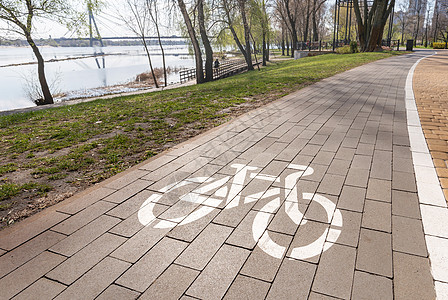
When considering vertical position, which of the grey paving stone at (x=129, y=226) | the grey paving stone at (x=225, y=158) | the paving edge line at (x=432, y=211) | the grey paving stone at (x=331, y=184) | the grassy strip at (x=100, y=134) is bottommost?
the paving edge line at (x=432, y=211)

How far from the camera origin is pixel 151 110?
9.17m

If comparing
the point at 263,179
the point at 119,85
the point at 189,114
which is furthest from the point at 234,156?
the point at 119,85

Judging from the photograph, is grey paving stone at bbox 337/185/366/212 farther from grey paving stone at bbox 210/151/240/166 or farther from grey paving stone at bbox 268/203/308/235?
grey paving stone at bbox 210/151/240/166

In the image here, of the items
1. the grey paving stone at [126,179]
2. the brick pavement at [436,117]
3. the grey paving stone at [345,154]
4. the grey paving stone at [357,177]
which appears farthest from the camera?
the grey paving stone at [345,154]

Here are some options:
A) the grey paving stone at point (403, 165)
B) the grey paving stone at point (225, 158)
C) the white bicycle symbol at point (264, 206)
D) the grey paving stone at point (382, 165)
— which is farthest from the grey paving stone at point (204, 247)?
the grey paving stone at point (403, 165)

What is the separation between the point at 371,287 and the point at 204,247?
1.41m

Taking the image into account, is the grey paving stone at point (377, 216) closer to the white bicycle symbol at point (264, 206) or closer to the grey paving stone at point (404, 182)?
the white bicycle symbol at point (264, 206)

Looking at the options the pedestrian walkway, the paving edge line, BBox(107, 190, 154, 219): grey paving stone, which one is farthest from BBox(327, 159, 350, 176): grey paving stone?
BBox(107, 190, 154, 219): grey paving stone

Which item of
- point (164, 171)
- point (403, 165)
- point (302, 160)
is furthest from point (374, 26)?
point (164, 171)

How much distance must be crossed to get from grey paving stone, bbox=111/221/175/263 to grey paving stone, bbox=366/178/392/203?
2398 mm

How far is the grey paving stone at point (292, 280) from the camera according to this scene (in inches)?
88.6

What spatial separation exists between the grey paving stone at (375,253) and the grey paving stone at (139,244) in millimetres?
1838

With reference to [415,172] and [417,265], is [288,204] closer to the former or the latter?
[417,265]

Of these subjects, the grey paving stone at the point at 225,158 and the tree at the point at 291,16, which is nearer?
the grey paving stone at the point at 225,158
